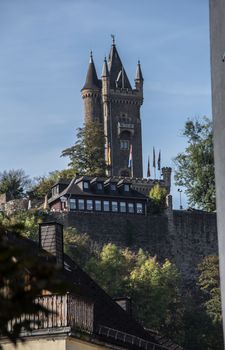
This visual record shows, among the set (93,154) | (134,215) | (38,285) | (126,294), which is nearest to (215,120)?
(38,285)

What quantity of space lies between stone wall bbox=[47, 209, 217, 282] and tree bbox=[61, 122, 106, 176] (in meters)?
13.2

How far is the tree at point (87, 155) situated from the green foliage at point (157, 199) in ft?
26.1

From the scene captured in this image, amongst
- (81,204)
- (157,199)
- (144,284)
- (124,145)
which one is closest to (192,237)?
(157,199)

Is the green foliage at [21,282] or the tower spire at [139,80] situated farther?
the tower spire at [139,80]

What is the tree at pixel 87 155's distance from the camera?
388 feet

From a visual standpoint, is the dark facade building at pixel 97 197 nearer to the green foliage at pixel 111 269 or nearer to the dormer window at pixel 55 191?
the dormer window at pixel 55 191

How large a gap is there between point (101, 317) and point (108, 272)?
207 feet

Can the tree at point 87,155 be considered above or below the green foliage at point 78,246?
above

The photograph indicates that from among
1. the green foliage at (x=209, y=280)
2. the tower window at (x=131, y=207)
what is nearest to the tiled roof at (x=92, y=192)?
the tower window at (x=131, y=207)

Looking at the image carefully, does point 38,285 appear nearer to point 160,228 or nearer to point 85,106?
point 160,228

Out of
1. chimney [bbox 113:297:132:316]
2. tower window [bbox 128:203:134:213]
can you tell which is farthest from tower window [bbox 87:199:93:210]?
chimney [bbox 113:297:132:316]

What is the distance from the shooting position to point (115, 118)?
137250 mm

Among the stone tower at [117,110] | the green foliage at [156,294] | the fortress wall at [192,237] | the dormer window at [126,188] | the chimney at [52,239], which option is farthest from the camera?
the stone tower at [117,110]

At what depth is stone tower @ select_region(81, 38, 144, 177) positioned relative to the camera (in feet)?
435
